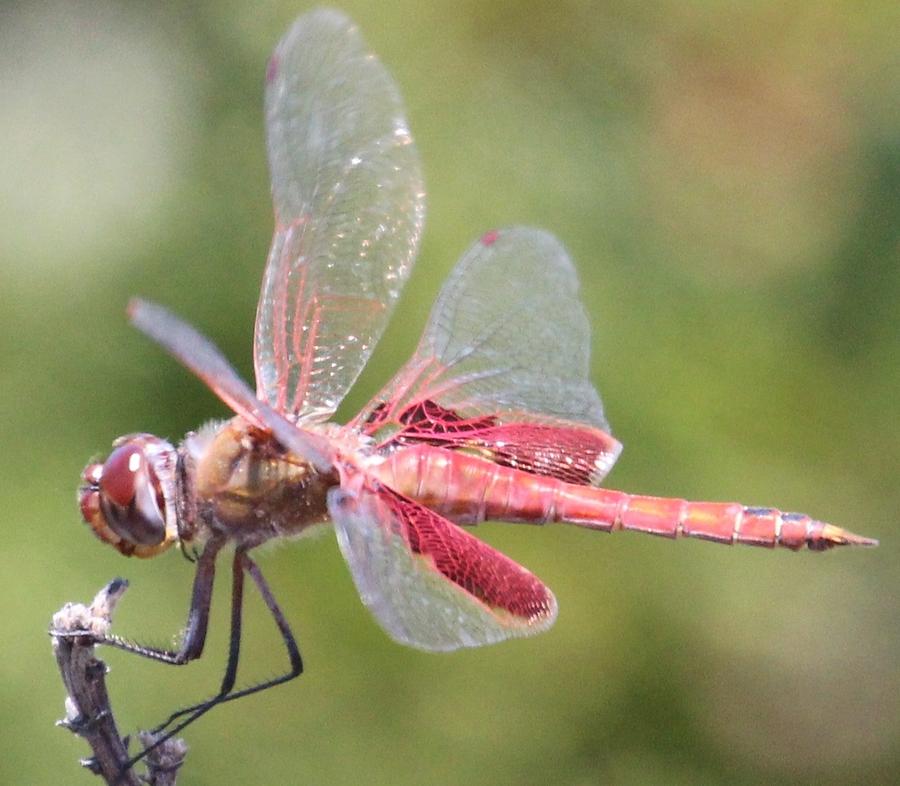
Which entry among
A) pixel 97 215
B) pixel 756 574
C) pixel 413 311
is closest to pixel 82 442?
pixel 97 215

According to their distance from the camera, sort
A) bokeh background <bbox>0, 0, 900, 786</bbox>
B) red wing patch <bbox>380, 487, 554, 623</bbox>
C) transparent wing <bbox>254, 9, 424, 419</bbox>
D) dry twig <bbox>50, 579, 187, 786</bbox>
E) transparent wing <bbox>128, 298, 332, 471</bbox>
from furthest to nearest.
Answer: bokeh background <bbox>0, 0, 900, 786</bbox> → transparent wing <bbox>254, 9, 424, 419</bbox> → red wing patch <bbox>380, 487, 554, 623</bbox> → dry twig <bbox>50, 579, 187, 786</bbox> → transparent wing <bbox>128, 298, 332, 471</bbox>

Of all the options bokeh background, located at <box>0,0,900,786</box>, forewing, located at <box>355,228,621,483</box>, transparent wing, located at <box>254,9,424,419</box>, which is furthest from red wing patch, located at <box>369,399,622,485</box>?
bokeh background, located at <box>0,0,900,786</box>

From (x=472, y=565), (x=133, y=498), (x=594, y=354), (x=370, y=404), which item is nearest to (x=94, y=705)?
(x=133, y=498)

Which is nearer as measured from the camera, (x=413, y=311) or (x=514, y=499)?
(x=514, y=499)

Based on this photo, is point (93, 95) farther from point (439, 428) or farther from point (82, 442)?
point (439, 428)

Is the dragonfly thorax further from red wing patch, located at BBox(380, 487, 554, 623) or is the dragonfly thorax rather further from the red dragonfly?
red wing patch, located at BBox(380, 487, 554, 623)

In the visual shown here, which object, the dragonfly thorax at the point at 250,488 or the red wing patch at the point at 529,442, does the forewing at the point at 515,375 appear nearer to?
the red wing patch at the point at 529,442

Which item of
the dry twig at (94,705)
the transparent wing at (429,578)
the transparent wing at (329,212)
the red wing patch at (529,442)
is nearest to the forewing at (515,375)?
the red wing patch at (529,442)
